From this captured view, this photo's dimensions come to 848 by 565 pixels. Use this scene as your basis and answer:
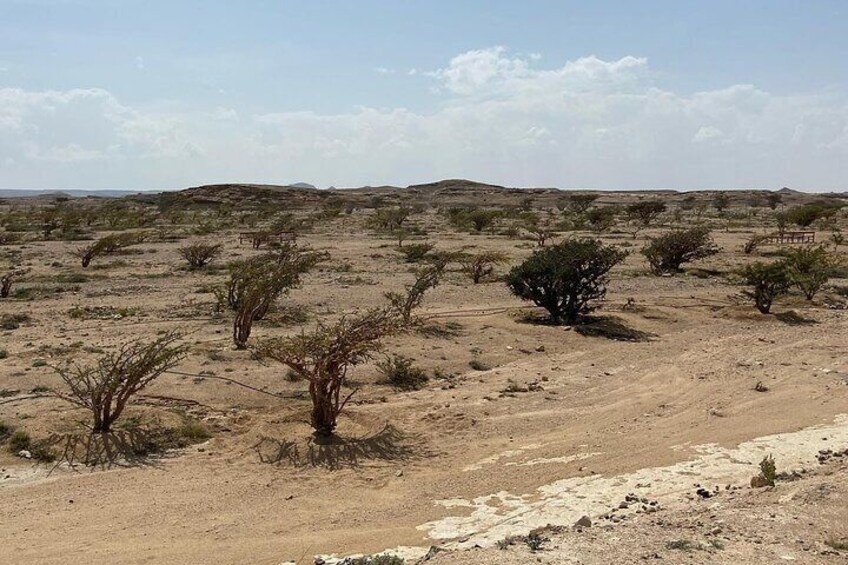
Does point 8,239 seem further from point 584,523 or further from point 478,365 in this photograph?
point 584,523

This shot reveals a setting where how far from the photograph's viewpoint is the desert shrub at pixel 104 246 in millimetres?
26891

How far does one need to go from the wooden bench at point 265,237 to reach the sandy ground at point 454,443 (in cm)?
1639

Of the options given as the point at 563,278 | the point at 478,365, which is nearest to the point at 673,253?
the point at 563,278

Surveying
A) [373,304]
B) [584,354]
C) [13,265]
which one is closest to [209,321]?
[373,304]

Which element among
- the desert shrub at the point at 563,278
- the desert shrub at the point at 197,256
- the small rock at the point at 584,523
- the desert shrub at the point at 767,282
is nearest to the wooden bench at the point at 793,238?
the desert shrub at the point at 767,282

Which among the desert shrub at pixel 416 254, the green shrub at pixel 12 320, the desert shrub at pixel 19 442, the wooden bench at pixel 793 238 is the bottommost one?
the desert shrub at pixel 19 442

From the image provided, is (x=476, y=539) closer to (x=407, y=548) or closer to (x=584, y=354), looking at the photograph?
(x=407, y=548)

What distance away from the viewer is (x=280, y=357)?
9.89 m

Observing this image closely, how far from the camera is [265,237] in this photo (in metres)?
34.6

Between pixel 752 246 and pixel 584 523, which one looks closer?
pixel 584 523

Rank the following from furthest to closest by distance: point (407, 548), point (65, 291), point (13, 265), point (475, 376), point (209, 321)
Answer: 1. point (13, 265)
2. point (65, 291)
3. point (209, 321)
4. point (475, 376)
5. point (407, 548)

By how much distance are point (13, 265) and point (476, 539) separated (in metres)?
24.9

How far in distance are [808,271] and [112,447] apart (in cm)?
1826

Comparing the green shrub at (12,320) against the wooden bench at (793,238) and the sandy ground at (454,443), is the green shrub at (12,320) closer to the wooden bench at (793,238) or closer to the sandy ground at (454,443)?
the sandy ground at (454,443)
